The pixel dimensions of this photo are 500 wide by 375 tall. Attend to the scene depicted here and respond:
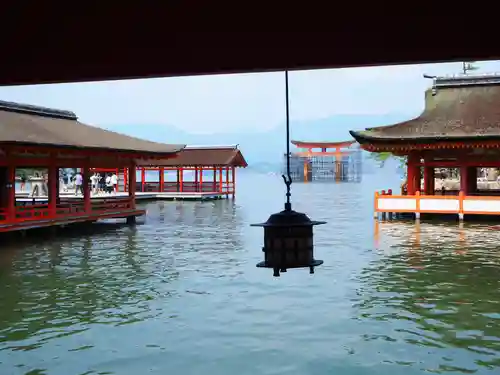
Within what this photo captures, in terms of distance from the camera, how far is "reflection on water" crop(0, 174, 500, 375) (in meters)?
7.39

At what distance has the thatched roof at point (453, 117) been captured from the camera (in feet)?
78.0

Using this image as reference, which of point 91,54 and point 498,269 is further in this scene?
point 498,269

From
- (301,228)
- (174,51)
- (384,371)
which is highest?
(174,51)

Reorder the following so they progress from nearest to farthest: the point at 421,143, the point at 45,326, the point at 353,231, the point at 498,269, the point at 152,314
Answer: the point at 45,326
the point at 152,314
the point at 498,269
the point at 353,231
the point at 421,143

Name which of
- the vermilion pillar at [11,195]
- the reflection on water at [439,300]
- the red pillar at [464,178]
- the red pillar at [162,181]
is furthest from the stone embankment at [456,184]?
the vermilion pillar at [11,195]

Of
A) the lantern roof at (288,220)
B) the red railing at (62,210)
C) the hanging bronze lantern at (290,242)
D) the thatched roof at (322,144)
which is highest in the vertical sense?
the thatched roof at (322,144)

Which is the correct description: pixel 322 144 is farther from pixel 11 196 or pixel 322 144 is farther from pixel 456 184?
pixel 11 196

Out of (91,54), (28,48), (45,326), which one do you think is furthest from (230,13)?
(45,326)

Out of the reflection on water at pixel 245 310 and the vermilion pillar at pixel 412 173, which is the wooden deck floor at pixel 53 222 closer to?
the reflection on water at pixel 245 310

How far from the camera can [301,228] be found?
5797 millimetres

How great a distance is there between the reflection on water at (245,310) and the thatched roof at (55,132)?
12.5 feet

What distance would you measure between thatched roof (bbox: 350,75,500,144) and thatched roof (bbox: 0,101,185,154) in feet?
30.2

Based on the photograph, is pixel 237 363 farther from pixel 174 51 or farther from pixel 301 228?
pixel 174 51

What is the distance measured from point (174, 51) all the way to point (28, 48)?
1101 mm
